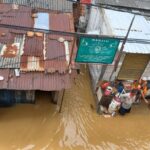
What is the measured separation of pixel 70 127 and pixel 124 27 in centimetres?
520

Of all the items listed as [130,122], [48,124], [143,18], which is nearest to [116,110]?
[130,122]

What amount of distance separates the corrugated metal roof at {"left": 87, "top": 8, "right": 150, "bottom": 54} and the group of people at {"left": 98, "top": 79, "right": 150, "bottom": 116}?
2082 millimetres

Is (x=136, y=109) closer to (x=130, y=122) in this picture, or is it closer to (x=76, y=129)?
(x=130, y=122)

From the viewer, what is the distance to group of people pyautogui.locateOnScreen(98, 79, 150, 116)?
42.8 ft

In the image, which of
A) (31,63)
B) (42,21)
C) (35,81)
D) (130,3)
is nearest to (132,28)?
(130,3)

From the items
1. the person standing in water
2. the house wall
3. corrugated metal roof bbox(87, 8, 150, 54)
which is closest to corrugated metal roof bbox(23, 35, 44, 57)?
the house wall

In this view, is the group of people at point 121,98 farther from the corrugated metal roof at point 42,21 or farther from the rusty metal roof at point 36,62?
the corrugated metal roof at point 42,21

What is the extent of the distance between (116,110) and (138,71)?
215 cm

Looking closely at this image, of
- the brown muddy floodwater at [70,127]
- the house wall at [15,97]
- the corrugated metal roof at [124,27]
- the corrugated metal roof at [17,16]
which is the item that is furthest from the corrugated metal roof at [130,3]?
the house wall at [15,97]

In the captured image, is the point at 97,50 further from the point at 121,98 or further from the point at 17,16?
the point at 17,16

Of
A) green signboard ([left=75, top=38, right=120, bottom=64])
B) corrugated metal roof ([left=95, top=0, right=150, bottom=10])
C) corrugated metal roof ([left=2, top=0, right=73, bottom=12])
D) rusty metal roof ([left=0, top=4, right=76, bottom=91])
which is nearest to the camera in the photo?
green signboard ([left=75, top=38, right=120, bottom=64])

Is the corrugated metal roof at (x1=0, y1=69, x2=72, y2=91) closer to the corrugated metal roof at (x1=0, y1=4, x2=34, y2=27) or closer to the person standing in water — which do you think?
the corrugated metal roof at (x1=0, y1=4, x2=34, y2=27)

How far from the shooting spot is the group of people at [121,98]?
13056 millimetres

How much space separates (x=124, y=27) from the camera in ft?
42.5
